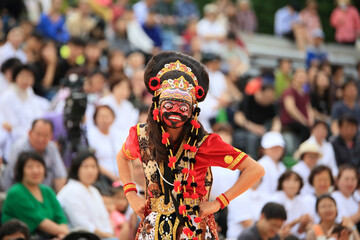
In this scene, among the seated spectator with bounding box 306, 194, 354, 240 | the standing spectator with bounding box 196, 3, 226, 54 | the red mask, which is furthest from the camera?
the standing spectator with bounding box 196, 3, 226, 54

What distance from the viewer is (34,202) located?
6832mm

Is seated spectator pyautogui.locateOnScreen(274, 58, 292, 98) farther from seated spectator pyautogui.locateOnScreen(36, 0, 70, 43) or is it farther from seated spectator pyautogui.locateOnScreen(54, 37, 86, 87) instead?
seated spectator pyautogui.locateOnScreen(36, 0, 70, 43)

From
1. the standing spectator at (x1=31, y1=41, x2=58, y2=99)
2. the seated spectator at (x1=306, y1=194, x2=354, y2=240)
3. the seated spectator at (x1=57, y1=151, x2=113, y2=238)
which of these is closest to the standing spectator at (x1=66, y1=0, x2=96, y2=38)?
the standing spectator at (x1=31, y1=41, x2=58, y2=99)

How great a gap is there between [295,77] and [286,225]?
4910mm

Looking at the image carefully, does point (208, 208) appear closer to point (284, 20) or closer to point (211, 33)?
point (211, 33)

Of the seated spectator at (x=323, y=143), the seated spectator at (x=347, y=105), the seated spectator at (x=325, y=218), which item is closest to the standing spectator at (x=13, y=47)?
the seated spectator at (x=323, y=143)

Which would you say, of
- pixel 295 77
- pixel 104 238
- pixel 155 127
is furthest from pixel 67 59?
pixel 155 127

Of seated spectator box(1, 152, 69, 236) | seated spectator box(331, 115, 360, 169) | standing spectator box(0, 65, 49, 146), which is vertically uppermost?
seated spectator box(331, 115, 360, 169)

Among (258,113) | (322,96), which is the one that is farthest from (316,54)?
(258,113)

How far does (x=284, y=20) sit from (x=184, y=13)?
270cm

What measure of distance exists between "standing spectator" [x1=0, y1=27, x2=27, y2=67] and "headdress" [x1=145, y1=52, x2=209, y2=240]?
671cm

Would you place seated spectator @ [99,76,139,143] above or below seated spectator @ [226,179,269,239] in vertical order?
above

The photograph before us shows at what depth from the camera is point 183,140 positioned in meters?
4.64

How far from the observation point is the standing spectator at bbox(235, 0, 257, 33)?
16.7 meters
